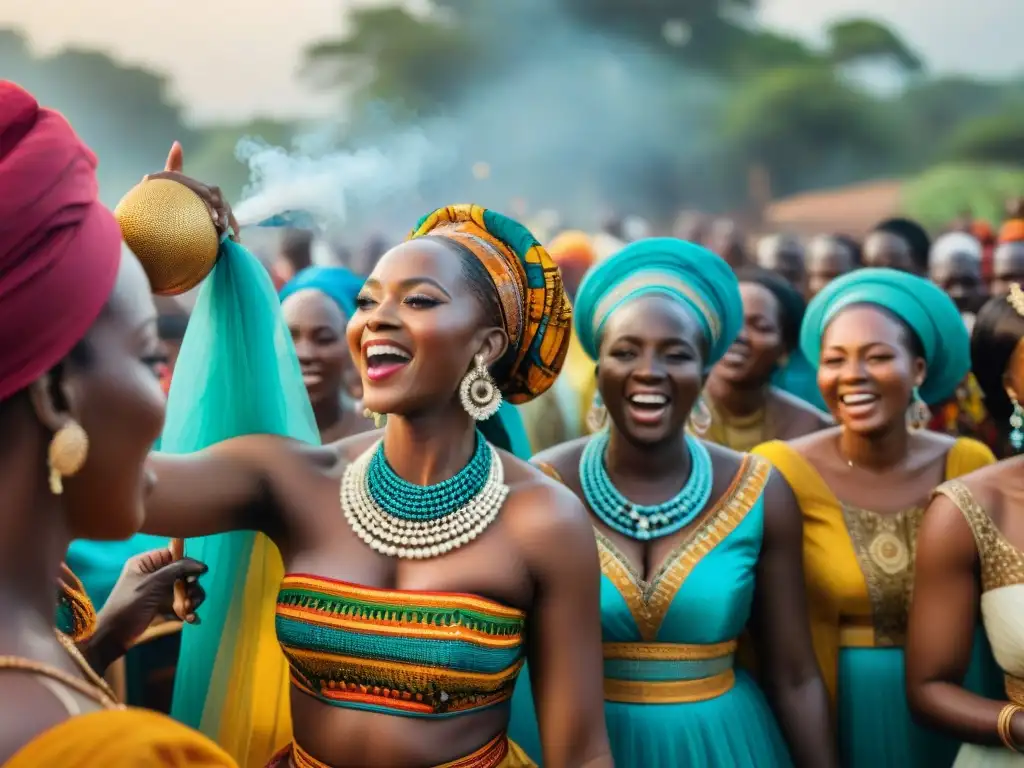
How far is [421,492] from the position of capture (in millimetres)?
2436

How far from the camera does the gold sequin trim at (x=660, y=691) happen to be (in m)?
3.04

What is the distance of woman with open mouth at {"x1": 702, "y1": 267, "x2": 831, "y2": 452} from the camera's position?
16.1 ft

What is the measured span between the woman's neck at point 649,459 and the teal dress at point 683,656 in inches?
7.3

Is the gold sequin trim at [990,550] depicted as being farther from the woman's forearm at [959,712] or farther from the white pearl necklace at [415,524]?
the white pearl necklace at [415,524]

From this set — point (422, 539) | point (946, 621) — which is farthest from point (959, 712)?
point (422, 539)

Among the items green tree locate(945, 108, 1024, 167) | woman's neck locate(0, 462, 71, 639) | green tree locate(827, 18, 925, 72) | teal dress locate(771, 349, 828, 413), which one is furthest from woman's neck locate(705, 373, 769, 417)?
green tree locate(827, 18, 925, 72)

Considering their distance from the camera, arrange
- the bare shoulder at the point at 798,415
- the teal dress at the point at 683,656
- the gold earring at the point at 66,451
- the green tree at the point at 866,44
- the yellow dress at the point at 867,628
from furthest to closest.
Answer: the green tree at the point at 866,44, the bare shoulder at the point at 798,415, the yellow dress at the point at 867,628, the teal dress at the point at 683,656, the gold earring at the point at 66,451

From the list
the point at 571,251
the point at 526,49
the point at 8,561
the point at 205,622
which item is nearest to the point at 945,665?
the point at 205,622

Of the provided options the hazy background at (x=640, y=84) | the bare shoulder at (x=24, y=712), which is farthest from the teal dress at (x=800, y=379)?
the hazy background at (x=640, y=84)

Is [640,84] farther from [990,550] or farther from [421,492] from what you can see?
[421,492]

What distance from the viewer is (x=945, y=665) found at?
2.95 m

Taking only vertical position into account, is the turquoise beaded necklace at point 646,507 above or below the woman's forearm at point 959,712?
above

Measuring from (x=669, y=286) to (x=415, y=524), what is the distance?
123 cm

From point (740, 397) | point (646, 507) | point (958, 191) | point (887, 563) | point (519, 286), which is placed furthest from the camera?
point (958, 191)
